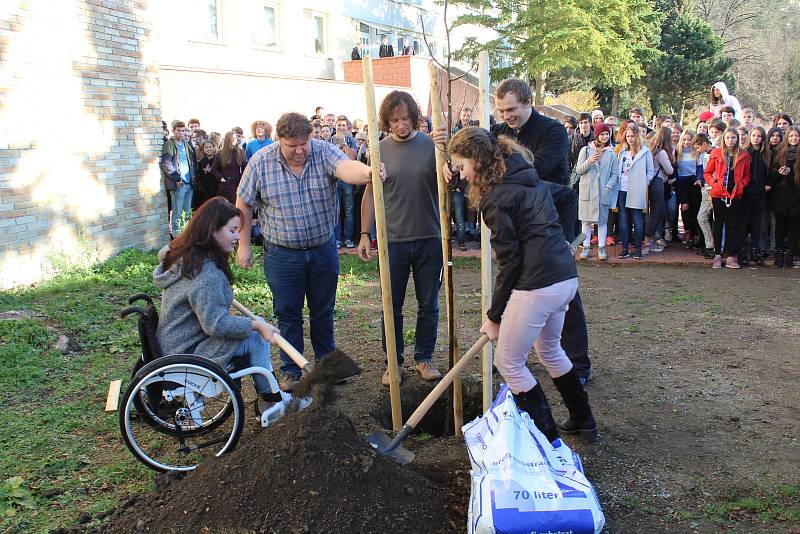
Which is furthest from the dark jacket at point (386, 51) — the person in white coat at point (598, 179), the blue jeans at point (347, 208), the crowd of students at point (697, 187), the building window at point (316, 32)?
the person in white coat at point (598, 179)

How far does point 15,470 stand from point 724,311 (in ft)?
20.3

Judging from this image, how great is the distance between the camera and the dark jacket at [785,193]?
28.1 feet

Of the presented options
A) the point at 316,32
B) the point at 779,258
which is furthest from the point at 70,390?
the point at 316,32

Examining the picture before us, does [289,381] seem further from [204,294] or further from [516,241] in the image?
[516,241]

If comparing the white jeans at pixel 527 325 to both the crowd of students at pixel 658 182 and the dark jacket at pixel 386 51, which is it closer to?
the crowd of students at pixel 658 182

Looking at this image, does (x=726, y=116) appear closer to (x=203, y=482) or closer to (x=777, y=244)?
(x=777, y=244)

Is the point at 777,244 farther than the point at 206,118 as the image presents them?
No

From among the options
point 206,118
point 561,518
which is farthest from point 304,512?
point 206,118

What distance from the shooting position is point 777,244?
885cm

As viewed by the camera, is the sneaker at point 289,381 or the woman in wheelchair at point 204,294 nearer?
the woman in wheelchair at point 204,294

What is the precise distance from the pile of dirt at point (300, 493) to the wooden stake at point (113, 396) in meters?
1.47

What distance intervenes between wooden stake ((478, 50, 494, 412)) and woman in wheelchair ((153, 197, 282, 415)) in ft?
3.96

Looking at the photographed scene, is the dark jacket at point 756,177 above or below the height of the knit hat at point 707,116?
below

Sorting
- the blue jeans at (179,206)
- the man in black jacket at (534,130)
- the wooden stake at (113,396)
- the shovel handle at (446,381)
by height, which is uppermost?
the man in black jacket at (534,130)
